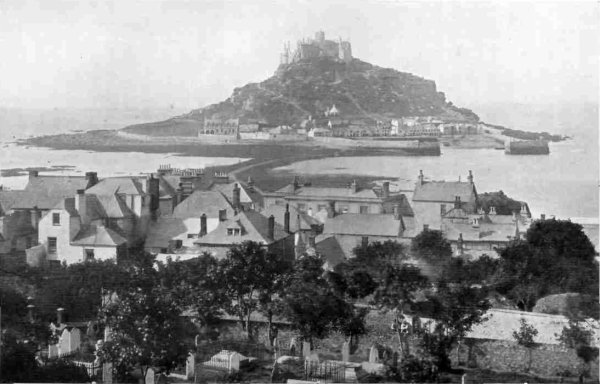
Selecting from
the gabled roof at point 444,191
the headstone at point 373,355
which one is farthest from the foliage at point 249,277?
the gabled roof at point 444,191

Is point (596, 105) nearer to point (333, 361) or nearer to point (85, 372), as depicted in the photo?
point (333, 361)

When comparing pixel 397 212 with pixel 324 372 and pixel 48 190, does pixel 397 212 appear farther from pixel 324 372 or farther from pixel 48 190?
pixel 48 190

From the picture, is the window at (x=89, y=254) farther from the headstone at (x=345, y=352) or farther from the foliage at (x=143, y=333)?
the headstone at (x=345, y=352)

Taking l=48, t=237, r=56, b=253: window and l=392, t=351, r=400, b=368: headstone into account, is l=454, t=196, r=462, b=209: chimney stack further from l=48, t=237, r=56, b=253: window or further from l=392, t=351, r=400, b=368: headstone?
l=48, t=237, r=56, b=253: window

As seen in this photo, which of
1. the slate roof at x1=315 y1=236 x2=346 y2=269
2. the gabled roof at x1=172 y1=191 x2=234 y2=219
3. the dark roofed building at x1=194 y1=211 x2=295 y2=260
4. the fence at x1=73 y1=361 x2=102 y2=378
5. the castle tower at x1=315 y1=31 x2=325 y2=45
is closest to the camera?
the fence at x1=73 y1=361 x2=102 y2=378

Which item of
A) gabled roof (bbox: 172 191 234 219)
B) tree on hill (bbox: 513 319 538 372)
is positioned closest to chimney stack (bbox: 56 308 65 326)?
gabled roof (bbox: 172 191 234 219)
